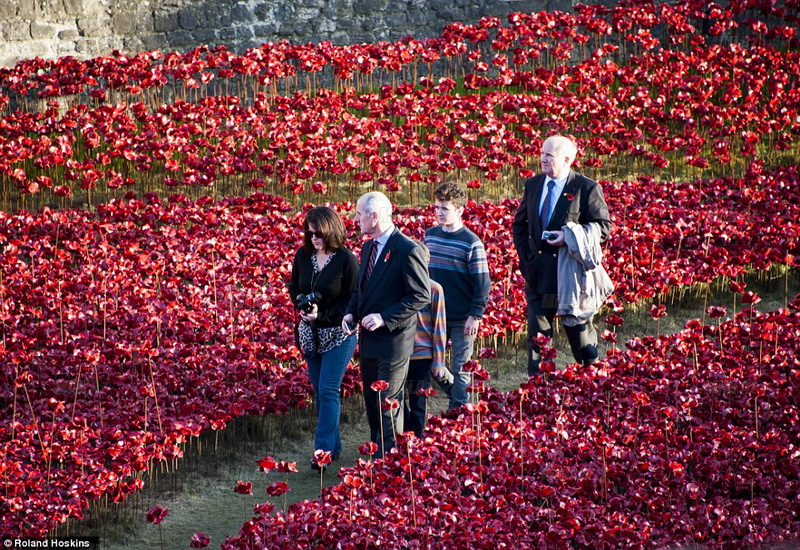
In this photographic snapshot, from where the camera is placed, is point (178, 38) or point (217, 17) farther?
point (217, 17)

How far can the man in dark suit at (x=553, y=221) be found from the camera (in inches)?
272

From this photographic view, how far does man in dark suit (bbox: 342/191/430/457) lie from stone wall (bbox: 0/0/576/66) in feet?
25.2

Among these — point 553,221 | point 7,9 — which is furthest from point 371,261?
point 7,9

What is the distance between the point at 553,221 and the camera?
6973 mm

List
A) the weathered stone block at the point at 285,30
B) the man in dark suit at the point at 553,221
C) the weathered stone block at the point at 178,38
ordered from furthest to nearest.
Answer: the weathered stone block at the point at 285,30, the weathered stone block at the point at 178,38, the man in dark suit at the point at 553,221

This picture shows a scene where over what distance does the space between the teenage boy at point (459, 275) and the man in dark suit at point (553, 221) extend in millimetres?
456

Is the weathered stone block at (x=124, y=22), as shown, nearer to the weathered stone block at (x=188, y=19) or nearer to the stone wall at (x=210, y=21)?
the stone wall at (x=210, y=21)

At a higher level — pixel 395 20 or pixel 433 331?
pixel 395 20

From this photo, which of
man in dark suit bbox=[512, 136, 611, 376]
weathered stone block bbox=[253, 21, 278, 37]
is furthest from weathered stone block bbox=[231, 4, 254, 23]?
man in dark suit bbox=[512, 136, 611, 376]

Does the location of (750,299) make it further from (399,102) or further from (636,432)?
(399,102)

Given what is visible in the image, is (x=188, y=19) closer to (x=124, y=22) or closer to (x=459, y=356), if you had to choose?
(x=124, y=22)

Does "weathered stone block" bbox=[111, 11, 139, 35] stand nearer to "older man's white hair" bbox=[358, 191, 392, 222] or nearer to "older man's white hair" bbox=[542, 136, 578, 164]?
"older man's white hair" bbox=[542, 136, 578, 164]

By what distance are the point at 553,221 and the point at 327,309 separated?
1.60 m

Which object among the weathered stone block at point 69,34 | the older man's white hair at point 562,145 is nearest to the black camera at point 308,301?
the older man's white hair at point 562,145
